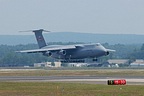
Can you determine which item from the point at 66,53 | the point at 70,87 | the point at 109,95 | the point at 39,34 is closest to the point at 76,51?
the point at 66,53

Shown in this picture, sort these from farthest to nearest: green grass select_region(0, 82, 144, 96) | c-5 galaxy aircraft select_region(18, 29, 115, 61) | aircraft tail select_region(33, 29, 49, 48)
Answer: aircraft tail select_region(33, 29, 49, 48) < c-5 galaxy aircraft select_region(18, 29, 115, 61) < green grass select_region(0, 82, 144, 96)

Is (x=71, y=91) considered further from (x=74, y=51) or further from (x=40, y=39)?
(x=40, y=39)

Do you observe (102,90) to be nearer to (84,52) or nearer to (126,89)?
(126,89)

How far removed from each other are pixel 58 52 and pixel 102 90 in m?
87.0

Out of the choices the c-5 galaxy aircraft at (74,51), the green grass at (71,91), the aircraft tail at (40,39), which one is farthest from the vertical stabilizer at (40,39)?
the green grass at (71,91)

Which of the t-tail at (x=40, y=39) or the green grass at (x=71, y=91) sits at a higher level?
the t-tail at (x=40, y=39)

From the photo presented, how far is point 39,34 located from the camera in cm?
15638

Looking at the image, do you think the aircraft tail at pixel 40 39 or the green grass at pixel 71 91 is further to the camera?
the aircraft tail at pixel 40 39

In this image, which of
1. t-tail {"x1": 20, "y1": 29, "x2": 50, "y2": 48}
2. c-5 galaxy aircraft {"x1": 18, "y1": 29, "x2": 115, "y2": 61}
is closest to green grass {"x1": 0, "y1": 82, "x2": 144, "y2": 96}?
c-5 galaxy aircraft {"x1": 18, "y1": 29, "x2": 115, "y2": 61}

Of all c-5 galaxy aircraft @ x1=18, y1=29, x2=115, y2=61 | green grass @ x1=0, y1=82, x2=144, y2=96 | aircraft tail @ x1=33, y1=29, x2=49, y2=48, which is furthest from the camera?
aircraft tail @ x1=33, y1=29, x2=49, y2=48

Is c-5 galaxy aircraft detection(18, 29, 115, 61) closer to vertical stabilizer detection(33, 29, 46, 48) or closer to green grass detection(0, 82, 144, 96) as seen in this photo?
vertical stabilizer detection(33, 29, 46, 48)

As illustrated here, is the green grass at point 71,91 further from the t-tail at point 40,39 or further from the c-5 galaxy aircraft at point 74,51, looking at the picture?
the t-tail at point 40,39

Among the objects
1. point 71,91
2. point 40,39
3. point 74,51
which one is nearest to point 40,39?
point 40,39

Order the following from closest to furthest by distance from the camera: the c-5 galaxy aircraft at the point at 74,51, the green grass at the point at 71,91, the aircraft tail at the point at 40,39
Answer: the green grass at the point at 71,91 → the c-5 galaxy aircraft at the point at 74,51 → the aircraft tail at the point at 40,39
